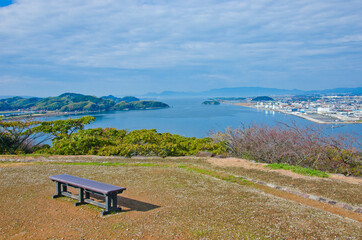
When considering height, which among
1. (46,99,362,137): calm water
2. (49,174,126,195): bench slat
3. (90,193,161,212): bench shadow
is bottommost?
(46,99,362,137): calm water

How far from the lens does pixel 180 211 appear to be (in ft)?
18.5

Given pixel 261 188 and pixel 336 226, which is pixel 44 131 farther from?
pixel 336 226

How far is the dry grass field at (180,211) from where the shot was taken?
466 centimetres

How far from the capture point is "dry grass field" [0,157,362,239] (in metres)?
4.66

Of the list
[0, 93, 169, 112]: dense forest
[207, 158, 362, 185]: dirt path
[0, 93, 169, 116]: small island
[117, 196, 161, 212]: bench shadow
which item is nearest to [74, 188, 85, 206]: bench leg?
[117, 196, 161, 212]: bench shadow

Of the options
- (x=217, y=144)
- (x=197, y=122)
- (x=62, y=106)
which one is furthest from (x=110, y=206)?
(x=62, y=106)

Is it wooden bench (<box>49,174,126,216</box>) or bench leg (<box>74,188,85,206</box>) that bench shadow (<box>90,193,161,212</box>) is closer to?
wooden bench (<box>49,174,126,216</box>)

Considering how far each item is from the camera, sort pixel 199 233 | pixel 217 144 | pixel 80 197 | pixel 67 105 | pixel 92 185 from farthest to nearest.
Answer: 1. pixel 67 105
2. pixel 217 144
3. pixel 80 197
4. pixel 92 185
5. pixel 199 233

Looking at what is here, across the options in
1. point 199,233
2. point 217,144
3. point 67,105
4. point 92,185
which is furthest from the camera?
point 67,105

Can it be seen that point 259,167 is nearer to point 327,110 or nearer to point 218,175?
point 218,175

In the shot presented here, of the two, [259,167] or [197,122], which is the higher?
[259,167]

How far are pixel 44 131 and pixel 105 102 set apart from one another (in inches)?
3572

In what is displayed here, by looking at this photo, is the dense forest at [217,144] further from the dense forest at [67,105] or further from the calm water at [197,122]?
the dense forest at [67,105]

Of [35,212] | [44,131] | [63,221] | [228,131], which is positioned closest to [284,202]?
[63,221]
